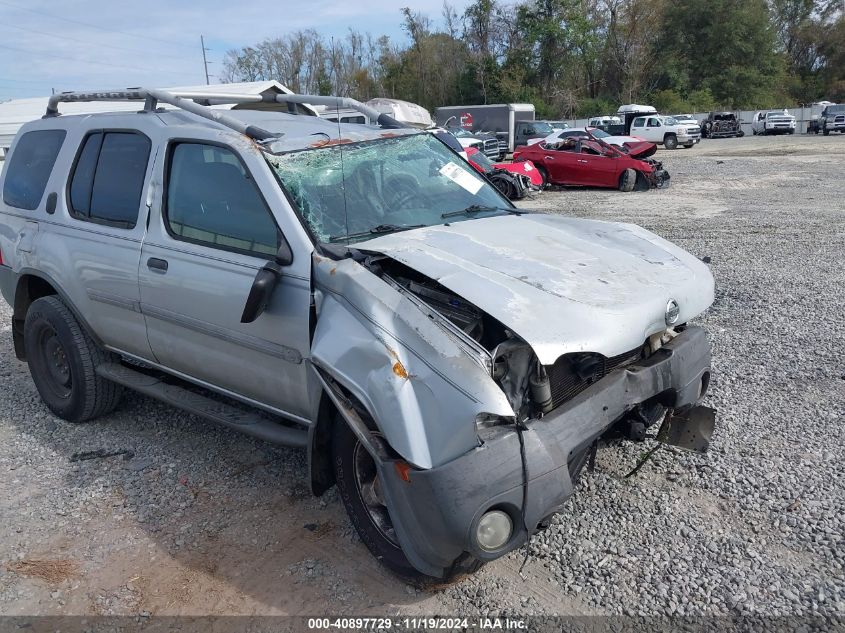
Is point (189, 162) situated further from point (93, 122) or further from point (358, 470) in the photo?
point (358, 470)

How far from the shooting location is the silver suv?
8.96 feet

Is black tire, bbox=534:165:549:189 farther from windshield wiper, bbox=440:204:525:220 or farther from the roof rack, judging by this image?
windshield wiper, bbox=440:204:525:220

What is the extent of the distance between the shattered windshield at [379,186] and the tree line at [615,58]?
55388 mm

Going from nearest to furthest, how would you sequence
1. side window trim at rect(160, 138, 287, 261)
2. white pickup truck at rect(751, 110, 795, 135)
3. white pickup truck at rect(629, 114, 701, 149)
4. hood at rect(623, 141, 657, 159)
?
1. side window trim at rect(160, 138, 287, 261)
2. hood at rect(623, 141, 657, 159)
3. white pickup truck at rect(629, 114, 701, 149)
4. white pickup truck at rect(751, 110, 795, 135)

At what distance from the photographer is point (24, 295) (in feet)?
16.7

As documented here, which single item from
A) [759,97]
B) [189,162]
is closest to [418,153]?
[189,162]

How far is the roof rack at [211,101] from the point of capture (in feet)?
12.7

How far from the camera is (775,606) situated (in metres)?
2.88

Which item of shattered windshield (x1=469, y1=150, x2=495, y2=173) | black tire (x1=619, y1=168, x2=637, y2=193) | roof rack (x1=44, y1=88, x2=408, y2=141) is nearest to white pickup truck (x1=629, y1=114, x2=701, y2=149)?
black tire (x1=619, y1=168, x2=637, y2=193)

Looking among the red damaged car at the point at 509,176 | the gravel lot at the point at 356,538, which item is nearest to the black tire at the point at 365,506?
the gravel lot at the point at 356,538

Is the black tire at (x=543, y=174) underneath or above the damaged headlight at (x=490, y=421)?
underneath

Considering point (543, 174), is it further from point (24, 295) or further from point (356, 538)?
point (356, 538)

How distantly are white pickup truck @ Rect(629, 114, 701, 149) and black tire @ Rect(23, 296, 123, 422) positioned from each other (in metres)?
36.6

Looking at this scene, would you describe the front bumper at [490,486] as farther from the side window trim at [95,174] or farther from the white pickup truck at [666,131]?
the white pickup truck at [666,131]
